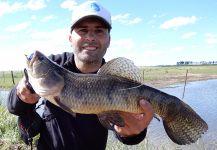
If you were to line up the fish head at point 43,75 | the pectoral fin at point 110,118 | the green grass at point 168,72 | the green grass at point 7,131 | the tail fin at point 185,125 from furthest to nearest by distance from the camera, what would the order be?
the green grass at point 168,72 → the green grass at point 7,131 → the tail fin at point 185,125 → the pectoral fin at point 110,118 → the fish head at point 43,75

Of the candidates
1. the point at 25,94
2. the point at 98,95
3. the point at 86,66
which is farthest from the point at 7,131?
the point at 98,95

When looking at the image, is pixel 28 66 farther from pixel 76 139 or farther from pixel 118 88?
pixel 76 139

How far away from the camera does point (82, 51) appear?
4.53 metres

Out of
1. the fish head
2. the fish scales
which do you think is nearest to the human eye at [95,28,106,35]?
the fish scales

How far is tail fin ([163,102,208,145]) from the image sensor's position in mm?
3965

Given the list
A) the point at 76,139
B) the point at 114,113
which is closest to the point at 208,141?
the point at 76,139

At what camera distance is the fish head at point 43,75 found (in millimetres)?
3568

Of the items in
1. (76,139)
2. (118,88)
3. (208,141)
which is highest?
(118,88)

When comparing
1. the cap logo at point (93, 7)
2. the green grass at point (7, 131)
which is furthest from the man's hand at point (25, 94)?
the green grass at point (7, 131)

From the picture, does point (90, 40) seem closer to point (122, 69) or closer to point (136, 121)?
point (122, 69)

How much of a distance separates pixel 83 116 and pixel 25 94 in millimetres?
959

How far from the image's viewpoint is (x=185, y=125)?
4.00m

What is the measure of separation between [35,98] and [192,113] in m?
1.59

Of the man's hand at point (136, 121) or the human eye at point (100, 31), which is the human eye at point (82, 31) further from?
the man's hand at point (136, 121)
